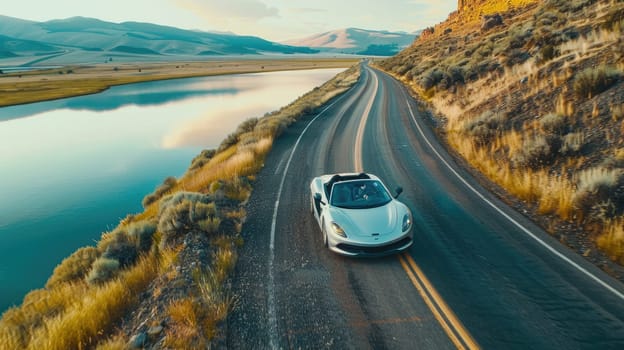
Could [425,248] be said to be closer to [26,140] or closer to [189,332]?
[189,332]

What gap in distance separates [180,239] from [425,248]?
6232mm

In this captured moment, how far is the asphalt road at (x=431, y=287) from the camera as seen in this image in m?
5.54

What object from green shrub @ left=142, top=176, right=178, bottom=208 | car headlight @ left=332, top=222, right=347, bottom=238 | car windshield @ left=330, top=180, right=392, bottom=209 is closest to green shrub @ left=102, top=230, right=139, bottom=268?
car headlight @ left=332, top=222, right=347, bottom=238

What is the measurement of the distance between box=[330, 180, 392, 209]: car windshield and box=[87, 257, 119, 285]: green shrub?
5.61 m

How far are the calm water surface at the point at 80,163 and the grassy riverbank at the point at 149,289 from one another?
408 centimetres

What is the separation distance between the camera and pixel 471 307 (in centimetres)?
612

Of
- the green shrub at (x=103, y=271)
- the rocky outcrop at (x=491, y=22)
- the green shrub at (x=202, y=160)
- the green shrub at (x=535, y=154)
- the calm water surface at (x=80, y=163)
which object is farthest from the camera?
the rocky outcrop at (x=491, y=22)

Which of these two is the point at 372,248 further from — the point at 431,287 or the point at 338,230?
the point at 431,287

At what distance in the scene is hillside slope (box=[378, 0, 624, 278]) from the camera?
8.90 metres

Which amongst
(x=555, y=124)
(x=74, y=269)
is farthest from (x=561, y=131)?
(x=74, y=269)

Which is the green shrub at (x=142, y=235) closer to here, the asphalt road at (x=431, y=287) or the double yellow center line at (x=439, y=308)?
the asphalt road at (x=431, y=287)

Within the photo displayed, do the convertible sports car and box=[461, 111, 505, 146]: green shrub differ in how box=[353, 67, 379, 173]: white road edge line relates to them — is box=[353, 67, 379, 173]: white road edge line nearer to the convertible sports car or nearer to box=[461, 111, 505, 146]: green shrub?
the convertible sports car

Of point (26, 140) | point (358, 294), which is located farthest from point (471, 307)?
point (26, 140)

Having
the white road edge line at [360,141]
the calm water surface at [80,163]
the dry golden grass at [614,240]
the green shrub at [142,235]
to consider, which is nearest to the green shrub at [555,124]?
the dry golden grass at [614,240]
